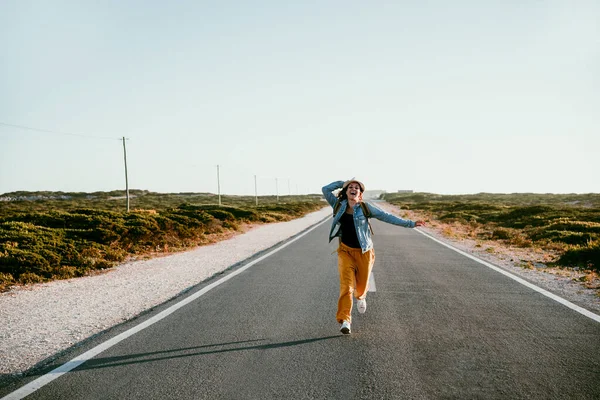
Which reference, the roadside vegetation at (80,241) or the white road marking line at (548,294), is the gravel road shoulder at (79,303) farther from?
the white road marking line at (548,294)

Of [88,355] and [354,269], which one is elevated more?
[354,269]

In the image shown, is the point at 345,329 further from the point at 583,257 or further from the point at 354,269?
the point at 583,257

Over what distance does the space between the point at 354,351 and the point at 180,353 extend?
5.89 feet

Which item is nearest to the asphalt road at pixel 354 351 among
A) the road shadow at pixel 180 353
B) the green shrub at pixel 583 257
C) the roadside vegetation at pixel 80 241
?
the road shadow at pixel 180 353

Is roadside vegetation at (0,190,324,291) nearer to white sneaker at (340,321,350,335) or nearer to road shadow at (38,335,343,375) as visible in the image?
road shadow at (38,335,343,375)

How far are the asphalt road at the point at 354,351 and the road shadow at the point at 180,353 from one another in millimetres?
11

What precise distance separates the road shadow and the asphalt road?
0.4 inches

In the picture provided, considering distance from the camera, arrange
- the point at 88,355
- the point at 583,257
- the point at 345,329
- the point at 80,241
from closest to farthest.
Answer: the point at 88,355, the point at 345,329, the point at 583,257, the point at 80,241

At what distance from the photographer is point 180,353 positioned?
14.9 ft

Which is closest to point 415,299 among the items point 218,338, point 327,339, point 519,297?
point 519,297

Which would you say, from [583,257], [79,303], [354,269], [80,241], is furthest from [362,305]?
[80,241]

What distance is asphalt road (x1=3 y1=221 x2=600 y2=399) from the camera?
3684 mm

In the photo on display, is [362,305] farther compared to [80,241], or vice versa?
[80,241]

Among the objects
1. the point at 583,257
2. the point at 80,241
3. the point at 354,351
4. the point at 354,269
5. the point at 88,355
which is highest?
the point at 354,269
